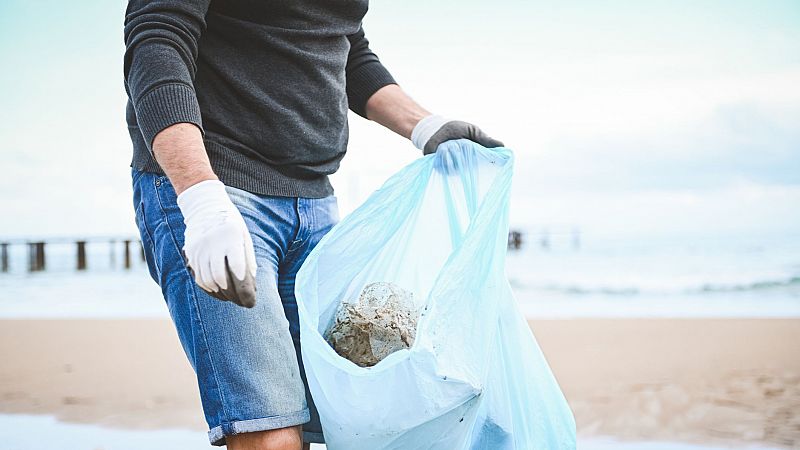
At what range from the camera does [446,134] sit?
175 centimetres

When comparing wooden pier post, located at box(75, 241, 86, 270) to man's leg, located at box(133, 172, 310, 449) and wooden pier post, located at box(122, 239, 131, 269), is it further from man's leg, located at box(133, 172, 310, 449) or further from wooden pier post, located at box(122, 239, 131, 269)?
man's leg, located at box(133, 172, 310, 449)

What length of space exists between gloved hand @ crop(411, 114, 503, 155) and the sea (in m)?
4.40

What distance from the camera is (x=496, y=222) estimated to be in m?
1.48

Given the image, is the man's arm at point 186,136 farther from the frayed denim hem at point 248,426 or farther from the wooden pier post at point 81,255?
the wooden pier post at point 81,255

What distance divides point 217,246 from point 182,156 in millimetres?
176

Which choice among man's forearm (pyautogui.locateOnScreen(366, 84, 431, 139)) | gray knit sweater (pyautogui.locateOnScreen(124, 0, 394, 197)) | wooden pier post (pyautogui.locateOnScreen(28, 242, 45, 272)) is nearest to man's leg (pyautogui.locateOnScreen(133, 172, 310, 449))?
gray knit sweater (pyautogui.locateOnScreen(124, 0, 394, 197))

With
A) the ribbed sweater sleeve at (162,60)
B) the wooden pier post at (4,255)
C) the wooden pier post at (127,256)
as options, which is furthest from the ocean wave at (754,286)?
the wooden pier post at (4,255)

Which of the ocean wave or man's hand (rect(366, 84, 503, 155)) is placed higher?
man's hand (rect(366, 84, 503, 155))

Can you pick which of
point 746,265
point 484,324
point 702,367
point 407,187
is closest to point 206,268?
point 484,324

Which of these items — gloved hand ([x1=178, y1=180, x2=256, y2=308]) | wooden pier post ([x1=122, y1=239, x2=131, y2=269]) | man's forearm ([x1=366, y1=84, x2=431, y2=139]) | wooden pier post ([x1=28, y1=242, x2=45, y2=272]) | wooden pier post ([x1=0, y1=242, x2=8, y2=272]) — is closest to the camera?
gloved hand ([x1=178, y1=180, x2=256, y2=308])

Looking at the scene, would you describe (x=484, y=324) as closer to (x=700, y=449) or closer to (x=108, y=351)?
(x=700, y=449)

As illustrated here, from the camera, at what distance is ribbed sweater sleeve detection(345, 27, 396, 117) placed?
1.97m

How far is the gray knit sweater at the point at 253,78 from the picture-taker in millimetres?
1314

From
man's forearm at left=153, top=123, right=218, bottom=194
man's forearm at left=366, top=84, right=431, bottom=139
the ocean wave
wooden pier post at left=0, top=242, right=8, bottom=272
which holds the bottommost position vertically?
wooden pier post at left=0, top=242, right=8, bottom=272
